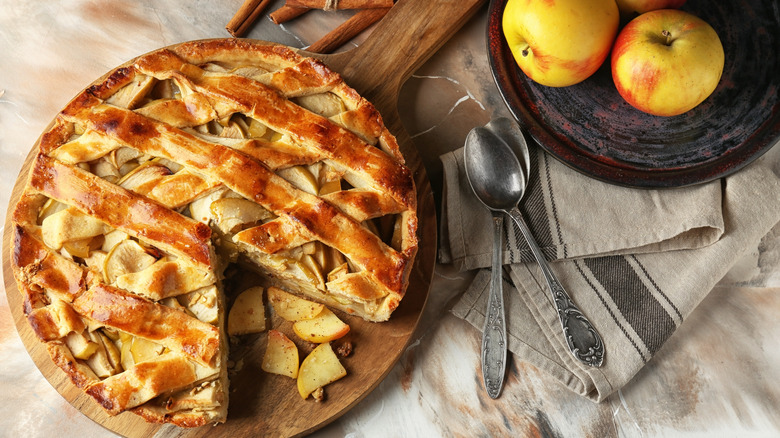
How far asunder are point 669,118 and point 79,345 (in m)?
2.43

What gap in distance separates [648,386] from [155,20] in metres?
2.71

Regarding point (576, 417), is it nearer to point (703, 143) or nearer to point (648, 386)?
point (648, 386)

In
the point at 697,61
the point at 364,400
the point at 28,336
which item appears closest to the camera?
the point at 697,61

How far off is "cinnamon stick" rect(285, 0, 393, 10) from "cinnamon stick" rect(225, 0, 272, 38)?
0.42 ft

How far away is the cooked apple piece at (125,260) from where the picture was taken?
224cm

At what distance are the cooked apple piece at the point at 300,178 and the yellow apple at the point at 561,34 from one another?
94cm

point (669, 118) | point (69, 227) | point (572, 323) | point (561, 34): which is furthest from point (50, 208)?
point (669, 118)

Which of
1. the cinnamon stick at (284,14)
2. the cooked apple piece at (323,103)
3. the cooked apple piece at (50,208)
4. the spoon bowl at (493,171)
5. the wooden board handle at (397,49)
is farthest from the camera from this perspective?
the cinnamon stick at (284,14)

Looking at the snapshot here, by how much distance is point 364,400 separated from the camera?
268 centimetres

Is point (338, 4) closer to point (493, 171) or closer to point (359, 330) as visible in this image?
point (493, 171)

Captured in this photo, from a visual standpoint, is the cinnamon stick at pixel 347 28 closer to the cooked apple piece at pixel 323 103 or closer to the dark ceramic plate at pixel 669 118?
the cooked apple piece at pixel 323 103

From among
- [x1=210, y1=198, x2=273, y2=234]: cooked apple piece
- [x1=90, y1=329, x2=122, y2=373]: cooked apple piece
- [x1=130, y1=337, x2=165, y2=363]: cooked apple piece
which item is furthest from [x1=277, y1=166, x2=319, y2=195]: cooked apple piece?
[x1=90, y1=329, x2=122, y2=373]: cooked apple piece

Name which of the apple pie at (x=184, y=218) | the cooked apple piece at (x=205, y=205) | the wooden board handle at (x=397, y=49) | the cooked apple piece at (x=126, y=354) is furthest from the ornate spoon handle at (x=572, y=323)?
the cooked apple piece at (x=126, y=354)

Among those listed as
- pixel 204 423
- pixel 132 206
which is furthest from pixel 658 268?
pixel 132 206
